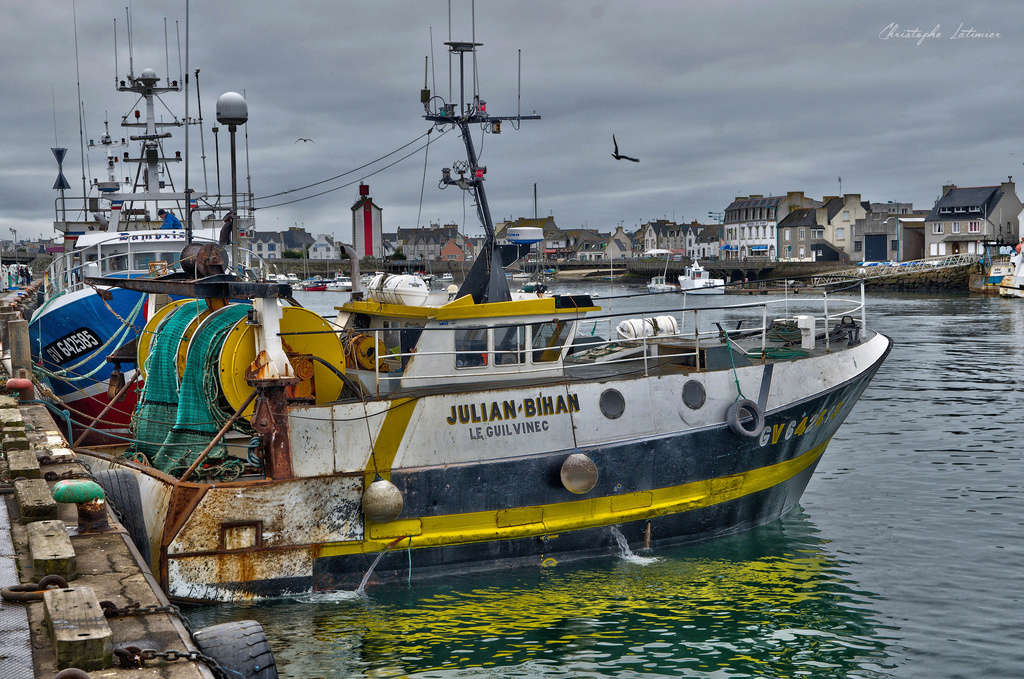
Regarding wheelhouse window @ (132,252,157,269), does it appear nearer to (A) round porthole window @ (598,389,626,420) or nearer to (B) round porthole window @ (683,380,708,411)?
(A) round porthole window @ (598,389,626,420)

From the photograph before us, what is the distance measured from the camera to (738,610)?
11.6 meters

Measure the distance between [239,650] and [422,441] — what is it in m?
5.12

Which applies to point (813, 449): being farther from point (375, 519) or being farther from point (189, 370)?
point (189, 370)

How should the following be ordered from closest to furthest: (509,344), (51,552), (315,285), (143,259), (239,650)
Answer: (239,650) → (51,552) → (509,344) → (143,259) → (315,285)

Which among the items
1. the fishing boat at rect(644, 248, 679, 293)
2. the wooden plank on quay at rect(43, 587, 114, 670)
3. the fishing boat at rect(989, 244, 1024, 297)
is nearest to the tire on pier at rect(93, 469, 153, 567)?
the wooden plank on quay at rect(43, 587, 114, 670)

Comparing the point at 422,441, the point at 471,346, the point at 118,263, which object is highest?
the point at 118,263

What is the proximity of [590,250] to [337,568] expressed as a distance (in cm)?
16615

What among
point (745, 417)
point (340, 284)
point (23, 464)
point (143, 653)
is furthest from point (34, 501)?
point (340, 284)

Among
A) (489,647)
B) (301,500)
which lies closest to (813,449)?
(489,647)

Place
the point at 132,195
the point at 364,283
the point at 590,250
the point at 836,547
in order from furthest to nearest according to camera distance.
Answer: the point at 590,250, the point at 132,195, the point at 364,283, the point at 836,547

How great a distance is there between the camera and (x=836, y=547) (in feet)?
45.9

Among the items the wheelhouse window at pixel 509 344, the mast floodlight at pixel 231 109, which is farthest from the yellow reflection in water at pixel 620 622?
the mast floodlight at pixel 231 109

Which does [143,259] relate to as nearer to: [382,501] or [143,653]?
[382,501]

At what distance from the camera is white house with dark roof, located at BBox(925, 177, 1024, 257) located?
9619 cm
